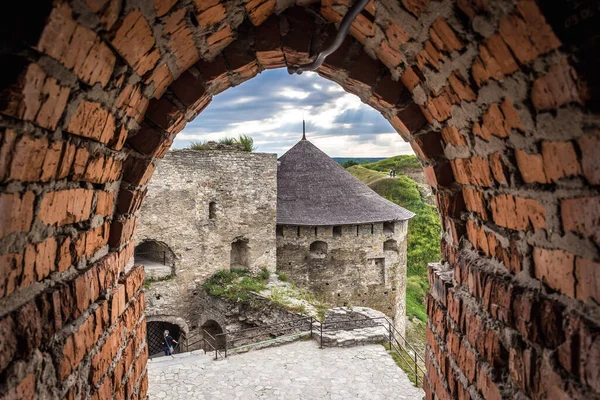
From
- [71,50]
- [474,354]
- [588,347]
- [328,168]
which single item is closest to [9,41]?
[71,50]

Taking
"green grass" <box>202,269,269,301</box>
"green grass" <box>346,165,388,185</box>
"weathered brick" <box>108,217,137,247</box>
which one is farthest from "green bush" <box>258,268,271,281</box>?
"green grass" <box>346,165,388,185</box>

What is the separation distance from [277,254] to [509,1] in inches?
548

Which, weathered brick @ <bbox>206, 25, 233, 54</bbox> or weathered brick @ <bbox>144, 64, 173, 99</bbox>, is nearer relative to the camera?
weathered brick @ <bbox>144, 64, 173, 99</bbox>

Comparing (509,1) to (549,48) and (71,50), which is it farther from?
(71,50)

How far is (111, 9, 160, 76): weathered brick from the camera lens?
51.9 inches

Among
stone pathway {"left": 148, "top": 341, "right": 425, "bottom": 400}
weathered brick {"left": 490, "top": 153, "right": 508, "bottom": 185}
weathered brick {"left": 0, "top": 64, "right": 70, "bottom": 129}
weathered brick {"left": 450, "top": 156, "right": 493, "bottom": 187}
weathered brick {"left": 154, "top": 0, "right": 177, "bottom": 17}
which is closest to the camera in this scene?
weathered brick {"left": 0, "top": 64, "right": 70, "bottom": 129}

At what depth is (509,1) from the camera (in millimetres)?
1085

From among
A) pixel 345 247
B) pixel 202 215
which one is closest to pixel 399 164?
pixel 345 247

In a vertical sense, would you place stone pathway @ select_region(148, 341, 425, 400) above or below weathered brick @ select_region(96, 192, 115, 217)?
below

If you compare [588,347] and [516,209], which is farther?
[516,209]

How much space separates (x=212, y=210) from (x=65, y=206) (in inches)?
492

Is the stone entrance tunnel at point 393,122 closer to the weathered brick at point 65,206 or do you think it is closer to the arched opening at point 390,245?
the weathered brick at point 65,206

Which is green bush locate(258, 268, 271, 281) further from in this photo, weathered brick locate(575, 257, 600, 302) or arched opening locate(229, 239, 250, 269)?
weathered brick locate(575, 257, 600, 302)

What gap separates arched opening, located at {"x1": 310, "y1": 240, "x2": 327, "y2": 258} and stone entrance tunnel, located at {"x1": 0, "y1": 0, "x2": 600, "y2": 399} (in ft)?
39.5
